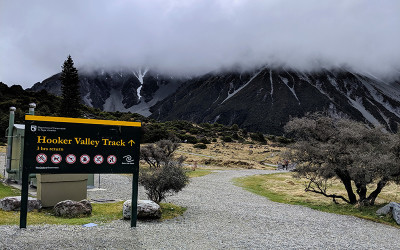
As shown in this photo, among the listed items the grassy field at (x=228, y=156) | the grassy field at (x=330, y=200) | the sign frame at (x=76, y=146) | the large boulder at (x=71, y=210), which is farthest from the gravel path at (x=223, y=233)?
the grassy field at (x=228, y=156)

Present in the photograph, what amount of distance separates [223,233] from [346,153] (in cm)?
1077

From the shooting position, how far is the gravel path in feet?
33.0

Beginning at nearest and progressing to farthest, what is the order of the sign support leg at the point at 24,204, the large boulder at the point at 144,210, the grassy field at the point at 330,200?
the sign support leg at the point at 24,204
the large boulder at the point at 144,210
the grassy field at the point at 330,200

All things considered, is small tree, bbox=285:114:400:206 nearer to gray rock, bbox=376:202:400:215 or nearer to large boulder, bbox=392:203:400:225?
gray rock, bbox=376:202:400:215

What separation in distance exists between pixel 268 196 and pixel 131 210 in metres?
14.8

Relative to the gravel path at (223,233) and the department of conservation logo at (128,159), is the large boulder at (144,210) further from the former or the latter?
the department of conservation logo at (128,159)

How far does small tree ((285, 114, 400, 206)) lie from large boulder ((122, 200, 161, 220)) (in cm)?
1016

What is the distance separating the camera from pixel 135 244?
33.0ft

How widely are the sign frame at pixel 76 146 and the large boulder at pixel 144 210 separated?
974mm

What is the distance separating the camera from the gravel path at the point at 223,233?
396 inches

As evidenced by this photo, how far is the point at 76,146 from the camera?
12117 mm

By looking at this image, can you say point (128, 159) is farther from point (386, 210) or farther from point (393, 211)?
point (386, 210)

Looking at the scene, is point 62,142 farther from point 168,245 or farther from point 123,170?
point 168,245

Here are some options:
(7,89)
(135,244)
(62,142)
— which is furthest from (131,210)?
(7,89)
